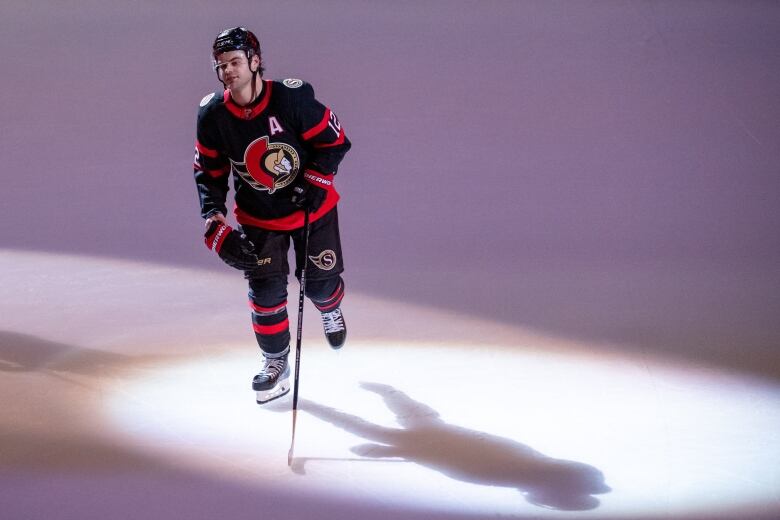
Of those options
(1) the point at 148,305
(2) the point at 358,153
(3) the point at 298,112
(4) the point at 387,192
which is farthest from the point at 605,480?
(2) the point at 358,153

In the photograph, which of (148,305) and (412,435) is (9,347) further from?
(412,435)

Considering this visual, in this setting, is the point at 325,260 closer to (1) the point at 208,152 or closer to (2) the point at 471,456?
(1) the point at 208,152

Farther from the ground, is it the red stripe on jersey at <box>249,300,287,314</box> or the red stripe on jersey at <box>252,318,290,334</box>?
the red stripe on jersey at <box>249,300,287,314</box>

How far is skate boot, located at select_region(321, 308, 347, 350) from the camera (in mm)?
3369

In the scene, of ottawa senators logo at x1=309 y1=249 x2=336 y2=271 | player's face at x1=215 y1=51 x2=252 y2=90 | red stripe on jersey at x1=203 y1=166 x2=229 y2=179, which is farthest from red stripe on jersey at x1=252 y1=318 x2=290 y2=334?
player's face at x1=215 y1=51 x2=252 y2=90

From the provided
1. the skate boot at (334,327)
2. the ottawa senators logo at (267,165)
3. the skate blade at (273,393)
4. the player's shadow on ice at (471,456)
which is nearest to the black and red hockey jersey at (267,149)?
the ottawa senators logo at (267,165)

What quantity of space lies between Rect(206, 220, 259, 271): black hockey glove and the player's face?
17.7 inches

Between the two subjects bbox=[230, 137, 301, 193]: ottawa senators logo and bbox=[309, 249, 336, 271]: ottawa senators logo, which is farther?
bbox=[309, 249, 336, 271]: ottawa senators logo

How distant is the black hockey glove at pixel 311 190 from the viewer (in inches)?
119

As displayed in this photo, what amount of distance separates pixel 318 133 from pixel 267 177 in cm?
21

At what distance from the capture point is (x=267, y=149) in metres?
2.94

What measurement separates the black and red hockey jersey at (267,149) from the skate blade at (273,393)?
1.71ft

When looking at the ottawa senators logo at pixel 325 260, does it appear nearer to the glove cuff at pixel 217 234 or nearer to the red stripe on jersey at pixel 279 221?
the red stripe on jersey at pixel 279 221

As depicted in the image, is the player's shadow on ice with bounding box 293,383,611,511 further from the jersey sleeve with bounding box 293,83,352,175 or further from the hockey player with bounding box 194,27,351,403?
the jersey sleeve with bounding box 293,83,352,175
